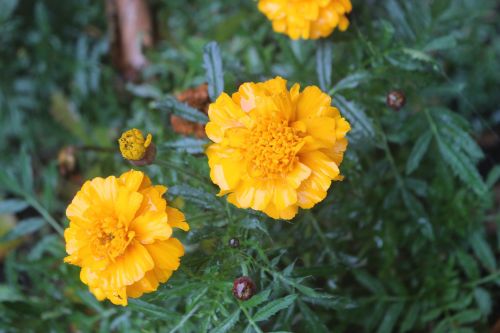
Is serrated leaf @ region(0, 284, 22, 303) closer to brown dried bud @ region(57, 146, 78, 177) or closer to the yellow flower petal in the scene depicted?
brown dried bud @ region(57, 146, 78, 177)

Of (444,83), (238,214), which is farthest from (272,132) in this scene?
(444,83)

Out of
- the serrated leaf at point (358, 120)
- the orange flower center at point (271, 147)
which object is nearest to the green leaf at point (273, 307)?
the orange flower center at point (271, 147)

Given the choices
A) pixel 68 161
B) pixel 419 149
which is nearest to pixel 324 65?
pixel 419 149

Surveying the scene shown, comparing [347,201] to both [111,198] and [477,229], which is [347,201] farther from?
[111,198]

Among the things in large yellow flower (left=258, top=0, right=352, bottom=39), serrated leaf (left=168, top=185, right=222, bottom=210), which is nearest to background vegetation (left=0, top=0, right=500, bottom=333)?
serrated leaf (left=168, top=185, right=222, bottom=210)

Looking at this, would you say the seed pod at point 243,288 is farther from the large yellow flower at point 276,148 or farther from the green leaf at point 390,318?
the green leaf at point 390,318

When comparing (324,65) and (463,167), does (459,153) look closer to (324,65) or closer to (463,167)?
(463,167)
